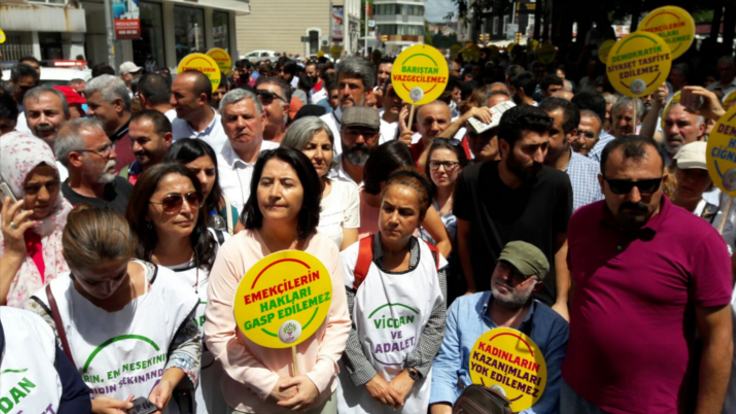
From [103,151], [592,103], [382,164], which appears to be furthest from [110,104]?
[592,103]

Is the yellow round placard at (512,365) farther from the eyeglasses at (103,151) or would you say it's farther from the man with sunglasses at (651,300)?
the eyeglasses at (103,151)

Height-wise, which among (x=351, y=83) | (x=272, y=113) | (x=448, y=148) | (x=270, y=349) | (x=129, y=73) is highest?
(x=129, y=73)

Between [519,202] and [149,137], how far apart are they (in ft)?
8.16

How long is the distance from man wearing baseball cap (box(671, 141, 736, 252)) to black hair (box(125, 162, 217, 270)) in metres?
2.56

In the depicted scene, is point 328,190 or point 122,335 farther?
point 328,190

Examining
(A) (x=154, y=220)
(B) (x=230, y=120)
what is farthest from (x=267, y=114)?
(A) (x=154, y=220)

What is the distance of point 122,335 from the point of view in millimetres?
2287

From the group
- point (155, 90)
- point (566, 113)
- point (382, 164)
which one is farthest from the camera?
point (155, 90)

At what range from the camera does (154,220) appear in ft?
9.14

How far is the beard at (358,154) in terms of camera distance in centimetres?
421

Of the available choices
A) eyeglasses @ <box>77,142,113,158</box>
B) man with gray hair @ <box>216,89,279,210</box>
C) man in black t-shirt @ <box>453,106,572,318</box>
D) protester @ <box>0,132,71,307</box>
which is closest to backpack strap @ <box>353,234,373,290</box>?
man in black t-shirt @ <box>453,106,572,318</box>

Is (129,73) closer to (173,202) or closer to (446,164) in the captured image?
(446,164)

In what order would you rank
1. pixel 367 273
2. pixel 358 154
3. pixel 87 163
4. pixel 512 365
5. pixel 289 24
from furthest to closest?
pixel 289 24, pixel 358 154, pixel 87 163, pixel 367 273, pixel 512 365

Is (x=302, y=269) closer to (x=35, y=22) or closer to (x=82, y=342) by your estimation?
(x=82, y=342)
